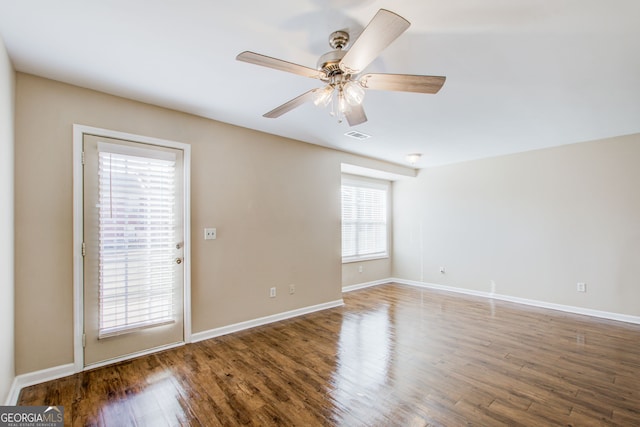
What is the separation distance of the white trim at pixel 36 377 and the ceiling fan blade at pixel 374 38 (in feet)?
10.8

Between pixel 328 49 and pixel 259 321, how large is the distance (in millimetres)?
3241

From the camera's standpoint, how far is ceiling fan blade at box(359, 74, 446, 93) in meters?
1.75

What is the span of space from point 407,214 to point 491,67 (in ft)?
14.6

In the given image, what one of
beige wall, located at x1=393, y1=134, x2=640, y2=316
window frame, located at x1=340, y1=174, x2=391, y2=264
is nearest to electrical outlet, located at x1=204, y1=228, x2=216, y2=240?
window frame, located at x1=340, y1=174, x2=391, y2=264

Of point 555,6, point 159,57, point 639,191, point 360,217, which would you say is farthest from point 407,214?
point 159,57

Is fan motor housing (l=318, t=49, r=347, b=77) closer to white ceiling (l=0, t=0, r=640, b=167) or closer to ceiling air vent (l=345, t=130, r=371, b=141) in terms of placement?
white ceiling (l=0, t=0, r=640, b=167)

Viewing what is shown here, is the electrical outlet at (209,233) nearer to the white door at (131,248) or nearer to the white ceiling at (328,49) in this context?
the white door at (131,248)

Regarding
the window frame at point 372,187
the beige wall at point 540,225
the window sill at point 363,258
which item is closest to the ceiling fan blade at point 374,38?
the window frame at point 372,187

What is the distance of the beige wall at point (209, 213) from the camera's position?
2.41 meters

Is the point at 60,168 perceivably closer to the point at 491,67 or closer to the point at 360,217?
the point at 491,67

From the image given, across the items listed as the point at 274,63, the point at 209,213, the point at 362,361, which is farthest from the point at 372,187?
the point at 274,63

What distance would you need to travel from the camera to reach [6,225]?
6.85 feet

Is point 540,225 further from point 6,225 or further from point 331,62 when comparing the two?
point 6,225

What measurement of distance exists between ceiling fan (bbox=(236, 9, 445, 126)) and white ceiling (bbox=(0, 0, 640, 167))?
0.80 ft
